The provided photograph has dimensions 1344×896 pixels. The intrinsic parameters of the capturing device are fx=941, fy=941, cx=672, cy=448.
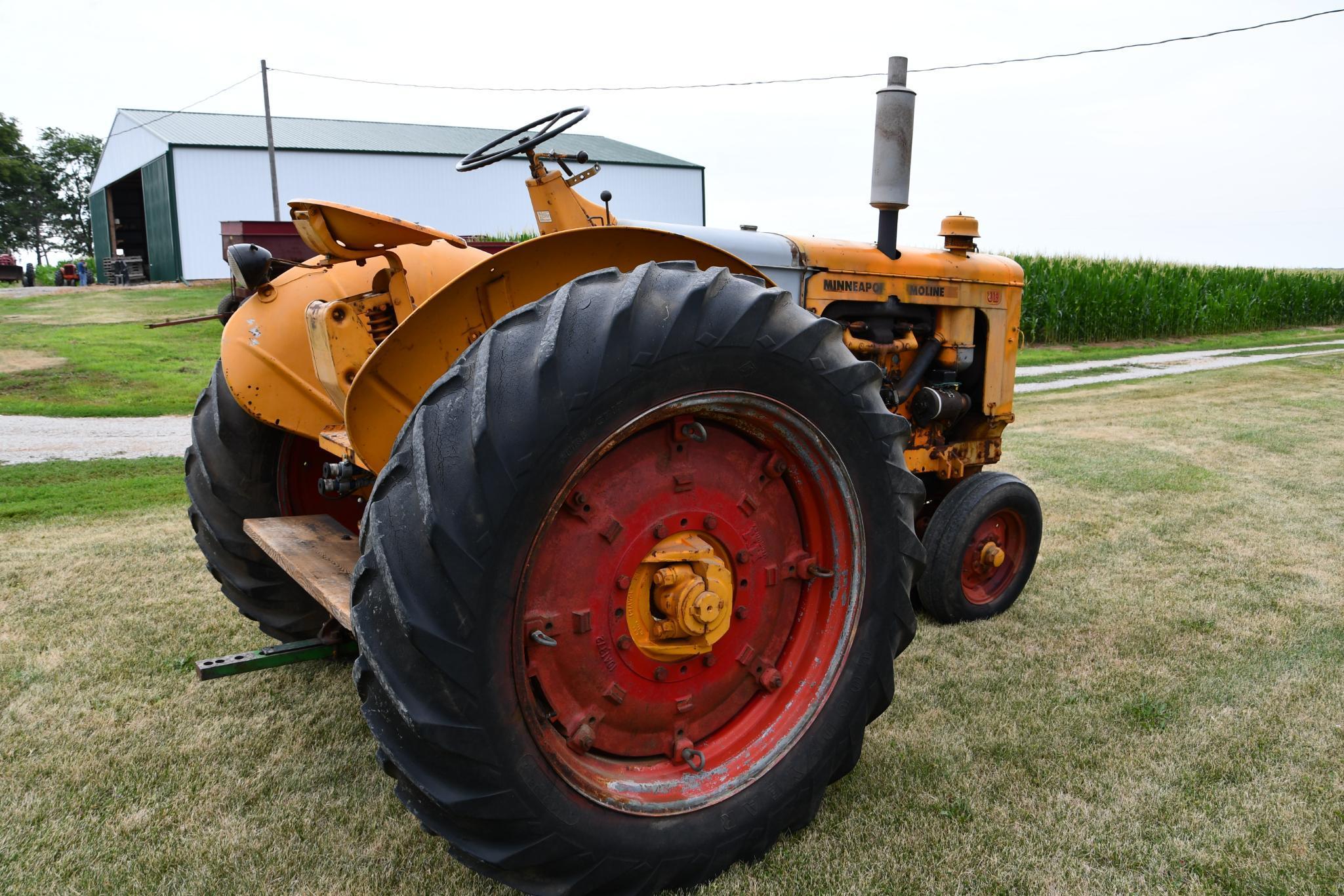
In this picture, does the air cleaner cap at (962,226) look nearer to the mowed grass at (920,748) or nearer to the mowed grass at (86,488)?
the mowed grass at (920,748)

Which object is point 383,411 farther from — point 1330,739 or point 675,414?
point 1330,739

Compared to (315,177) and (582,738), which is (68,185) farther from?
(582,738)

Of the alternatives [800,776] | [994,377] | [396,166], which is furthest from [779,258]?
[396,166]

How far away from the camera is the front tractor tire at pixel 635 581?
1.66 m

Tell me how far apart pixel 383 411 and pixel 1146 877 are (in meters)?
2.07

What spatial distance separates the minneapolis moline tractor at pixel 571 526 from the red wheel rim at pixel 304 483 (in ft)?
0.05

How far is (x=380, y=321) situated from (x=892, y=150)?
2.10m

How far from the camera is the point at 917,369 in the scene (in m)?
3.87

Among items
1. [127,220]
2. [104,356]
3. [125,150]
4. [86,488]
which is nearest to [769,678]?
[86,488]

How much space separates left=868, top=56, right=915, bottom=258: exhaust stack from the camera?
11.7 ft

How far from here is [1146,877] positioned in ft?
7.15

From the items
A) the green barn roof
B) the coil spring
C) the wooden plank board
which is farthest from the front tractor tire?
the green barn roof

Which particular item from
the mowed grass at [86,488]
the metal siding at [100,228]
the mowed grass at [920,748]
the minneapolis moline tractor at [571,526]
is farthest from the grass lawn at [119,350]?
the metal siding at [100,228]

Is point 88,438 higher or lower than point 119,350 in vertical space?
lower
